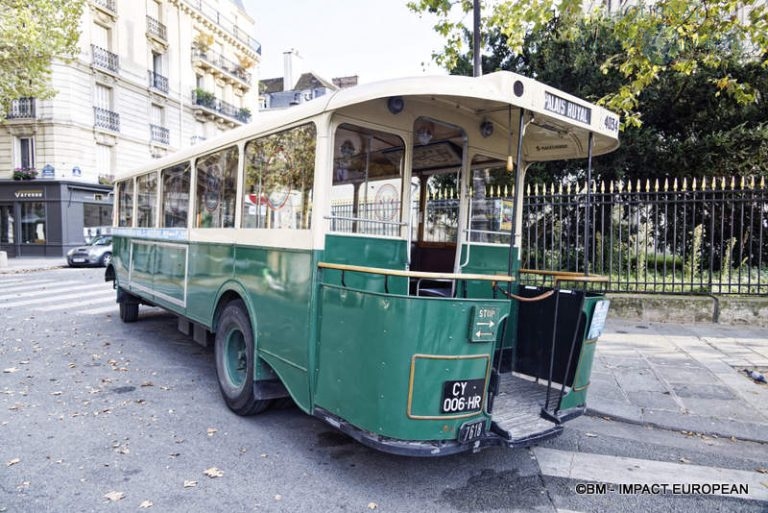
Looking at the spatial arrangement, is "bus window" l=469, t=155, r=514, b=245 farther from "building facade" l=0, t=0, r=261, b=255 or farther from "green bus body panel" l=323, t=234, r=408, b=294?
"building facade" l=0, t=0, r=261, b=255

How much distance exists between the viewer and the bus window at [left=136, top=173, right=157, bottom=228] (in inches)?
270

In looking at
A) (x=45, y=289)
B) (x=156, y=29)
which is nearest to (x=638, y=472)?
(x=45, y=289)

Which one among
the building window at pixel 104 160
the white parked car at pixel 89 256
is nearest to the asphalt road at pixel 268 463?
the white parked car at pixel 89 256

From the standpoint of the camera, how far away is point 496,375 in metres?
3.27

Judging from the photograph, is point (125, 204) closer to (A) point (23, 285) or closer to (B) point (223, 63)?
(A) point (23, 285)

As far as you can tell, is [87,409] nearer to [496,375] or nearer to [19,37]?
[496,375]

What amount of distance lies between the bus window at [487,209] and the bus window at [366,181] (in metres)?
1.07

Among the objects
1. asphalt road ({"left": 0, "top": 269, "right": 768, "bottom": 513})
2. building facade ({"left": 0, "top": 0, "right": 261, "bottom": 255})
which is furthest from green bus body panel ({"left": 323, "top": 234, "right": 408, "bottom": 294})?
building facade ({"left": 0, "top": 0, "right": 261, "bottom": 255})

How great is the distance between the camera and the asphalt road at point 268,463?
3031mm

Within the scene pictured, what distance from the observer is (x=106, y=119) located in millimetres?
25109

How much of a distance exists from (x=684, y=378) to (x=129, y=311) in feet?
27.3

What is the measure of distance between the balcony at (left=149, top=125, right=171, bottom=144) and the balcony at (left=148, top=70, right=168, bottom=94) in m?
2.23

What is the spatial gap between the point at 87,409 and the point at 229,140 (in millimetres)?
2858

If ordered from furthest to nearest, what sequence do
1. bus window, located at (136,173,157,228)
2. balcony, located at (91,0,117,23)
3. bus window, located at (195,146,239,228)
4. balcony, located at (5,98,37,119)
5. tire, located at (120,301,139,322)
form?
1. balcony, located at (91,0,117,23)
2. balcony, located at (5,98,37,119)
3. tire, located at (120,301,139,322)
4. bus window, located at (136,173,157,228)
5. bus window, located at (195,146,239,228)
